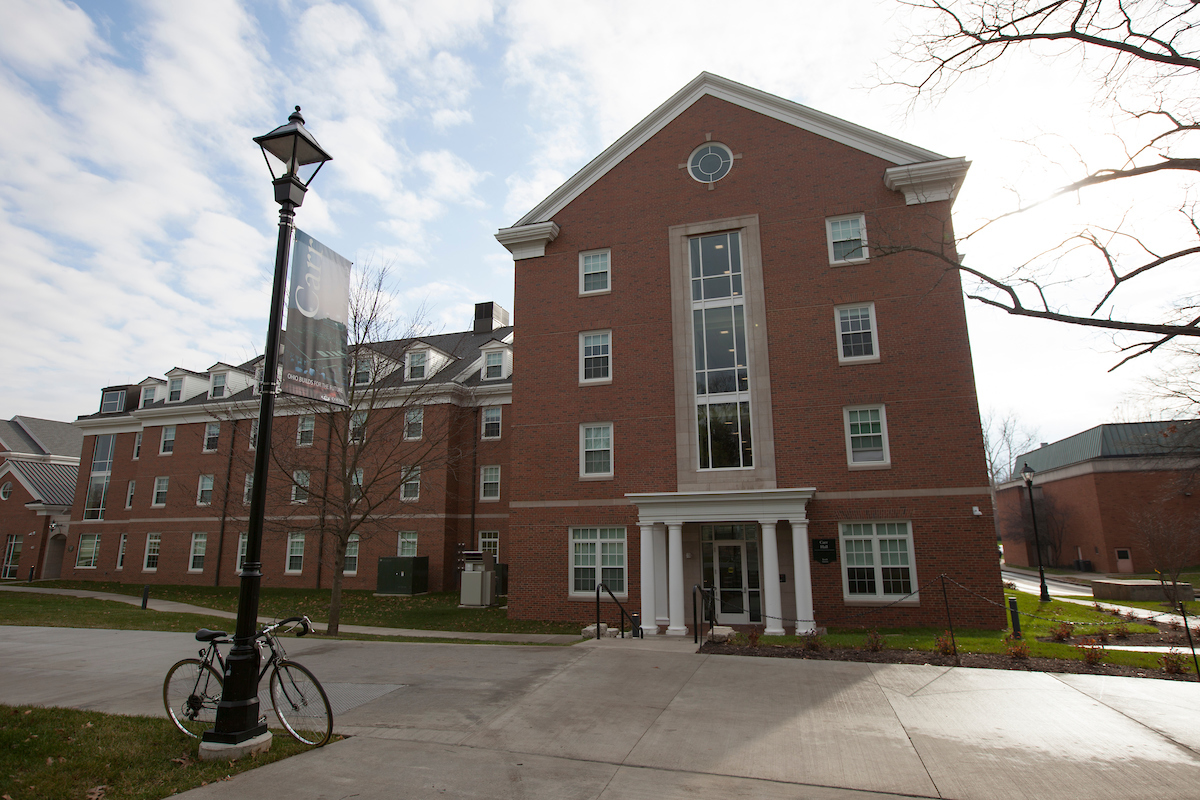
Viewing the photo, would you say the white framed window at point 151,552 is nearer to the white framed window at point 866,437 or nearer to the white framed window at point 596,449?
the white framed window at point 596,449

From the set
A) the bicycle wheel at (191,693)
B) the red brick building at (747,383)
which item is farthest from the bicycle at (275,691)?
A: the red brick building at (747,383)

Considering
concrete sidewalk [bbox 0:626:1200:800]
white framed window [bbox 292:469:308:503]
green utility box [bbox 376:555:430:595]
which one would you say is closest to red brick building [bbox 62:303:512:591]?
white framed window [bbox 292:469:308:503]

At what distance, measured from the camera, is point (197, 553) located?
36.6 metres

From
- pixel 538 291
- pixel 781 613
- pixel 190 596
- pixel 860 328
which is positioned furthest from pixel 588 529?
pixel 190 596

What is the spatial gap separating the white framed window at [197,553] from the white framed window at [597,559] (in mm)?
25937

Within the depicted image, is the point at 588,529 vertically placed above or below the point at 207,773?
above

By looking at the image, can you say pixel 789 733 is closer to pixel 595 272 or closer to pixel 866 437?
pixel 866 437

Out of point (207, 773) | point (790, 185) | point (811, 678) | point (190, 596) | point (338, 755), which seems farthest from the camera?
point (190, 596)

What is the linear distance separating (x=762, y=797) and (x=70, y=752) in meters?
6.27

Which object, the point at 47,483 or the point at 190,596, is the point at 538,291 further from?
the point at 47,483

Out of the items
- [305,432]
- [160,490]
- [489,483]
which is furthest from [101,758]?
[160,490]

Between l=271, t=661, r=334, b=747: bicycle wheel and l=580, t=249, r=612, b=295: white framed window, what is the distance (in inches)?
669

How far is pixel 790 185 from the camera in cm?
2083

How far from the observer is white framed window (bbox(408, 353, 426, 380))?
3344cm
